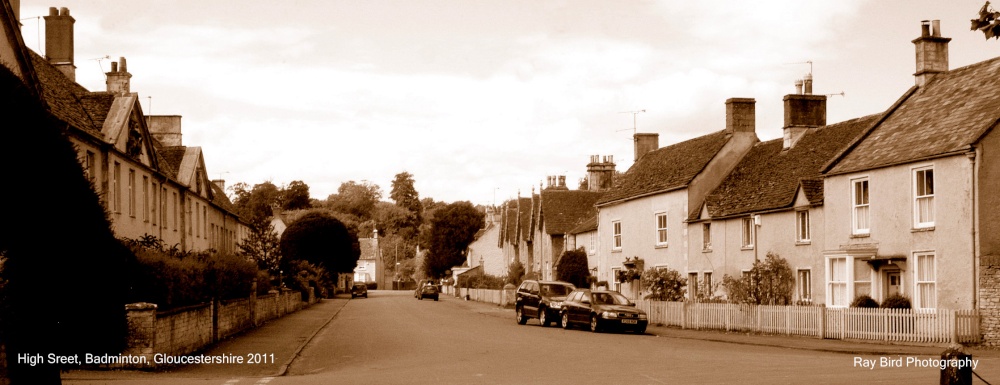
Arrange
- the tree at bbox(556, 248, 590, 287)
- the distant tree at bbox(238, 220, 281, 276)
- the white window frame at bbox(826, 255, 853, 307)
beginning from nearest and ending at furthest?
the white window frame at bbox(826, 255, 853, 307)
the distant tree at bbox(238, 220, 281, 276)
the tree at bbox(556, 248, 590, 287)

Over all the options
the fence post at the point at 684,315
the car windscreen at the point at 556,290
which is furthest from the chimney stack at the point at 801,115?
the car windscreen at the point at 556,290

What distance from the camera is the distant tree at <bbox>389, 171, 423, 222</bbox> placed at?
157 meters

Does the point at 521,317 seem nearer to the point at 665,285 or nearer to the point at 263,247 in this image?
the point at 665,285

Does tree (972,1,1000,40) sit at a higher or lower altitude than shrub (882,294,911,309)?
higher

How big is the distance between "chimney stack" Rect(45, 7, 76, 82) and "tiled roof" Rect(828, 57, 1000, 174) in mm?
28282

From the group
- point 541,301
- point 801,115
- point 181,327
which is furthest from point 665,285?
point 181,327

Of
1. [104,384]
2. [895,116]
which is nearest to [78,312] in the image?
[104,384]

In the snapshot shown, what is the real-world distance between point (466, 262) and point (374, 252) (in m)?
29.9

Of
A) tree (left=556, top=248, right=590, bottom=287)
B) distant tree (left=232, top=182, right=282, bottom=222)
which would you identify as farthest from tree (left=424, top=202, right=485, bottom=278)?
tree (left=556, top=248, right=590, bottom=287)

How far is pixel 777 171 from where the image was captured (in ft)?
127

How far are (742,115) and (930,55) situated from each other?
12.3 metres

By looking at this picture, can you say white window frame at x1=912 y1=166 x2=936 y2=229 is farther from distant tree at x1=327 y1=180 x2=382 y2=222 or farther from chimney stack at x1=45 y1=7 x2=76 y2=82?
distant tree at x1=327 y1=180 x2=382 y2=222

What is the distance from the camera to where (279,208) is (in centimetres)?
14362

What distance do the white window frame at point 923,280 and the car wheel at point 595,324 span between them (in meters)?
9.96
